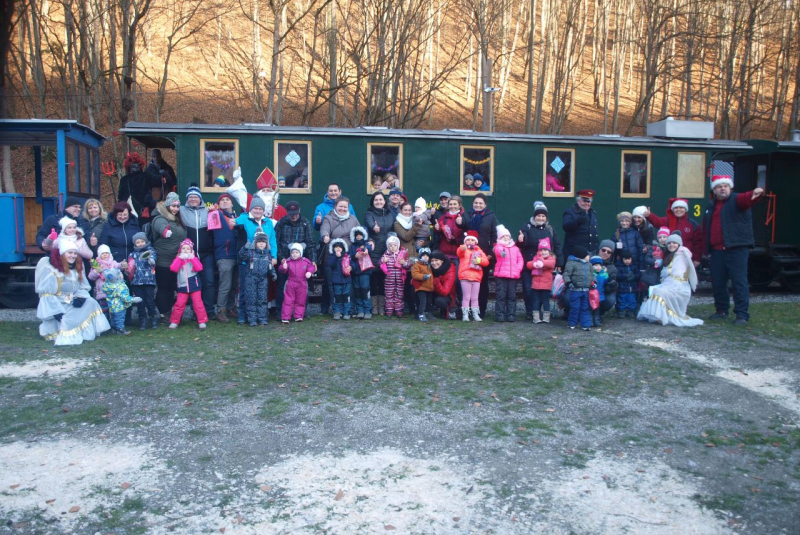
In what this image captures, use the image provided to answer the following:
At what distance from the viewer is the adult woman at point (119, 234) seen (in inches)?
372

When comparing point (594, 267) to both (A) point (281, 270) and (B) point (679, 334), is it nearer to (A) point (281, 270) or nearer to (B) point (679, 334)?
(B) point (679, 334)

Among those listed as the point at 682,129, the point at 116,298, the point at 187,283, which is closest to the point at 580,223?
the point at 682,129

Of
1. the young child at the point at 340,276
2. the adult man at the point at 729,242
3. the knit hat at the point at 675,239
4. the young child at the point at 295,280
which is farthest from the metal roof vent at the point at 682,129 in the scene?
the young child at the point at 295,280

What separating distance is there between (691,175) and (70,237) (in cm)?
1145

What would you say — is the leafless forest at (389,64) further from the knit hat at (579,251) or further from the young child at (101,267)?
the young child at (101,267)

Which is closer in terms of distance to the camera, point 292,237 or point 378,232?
point 292,237

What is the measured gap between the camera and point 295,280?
9664 millimetres

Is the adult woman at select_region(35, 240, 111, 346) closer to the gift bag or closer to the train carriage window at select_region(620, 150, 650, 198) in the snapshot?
the gift bag

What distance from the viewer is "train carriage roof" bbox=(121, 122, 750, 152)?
39.0 ft

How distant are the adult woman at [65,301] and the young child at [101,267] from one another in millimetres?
336

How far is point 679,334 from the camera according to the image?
903 centimetres

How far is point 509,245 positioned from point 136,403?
5664 mm

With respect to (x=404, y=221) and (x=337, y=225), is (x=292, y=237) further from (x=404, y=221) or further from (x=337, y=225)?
(x=404, y=221)

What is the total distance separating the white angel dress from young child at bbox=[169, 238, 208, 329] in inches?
239
